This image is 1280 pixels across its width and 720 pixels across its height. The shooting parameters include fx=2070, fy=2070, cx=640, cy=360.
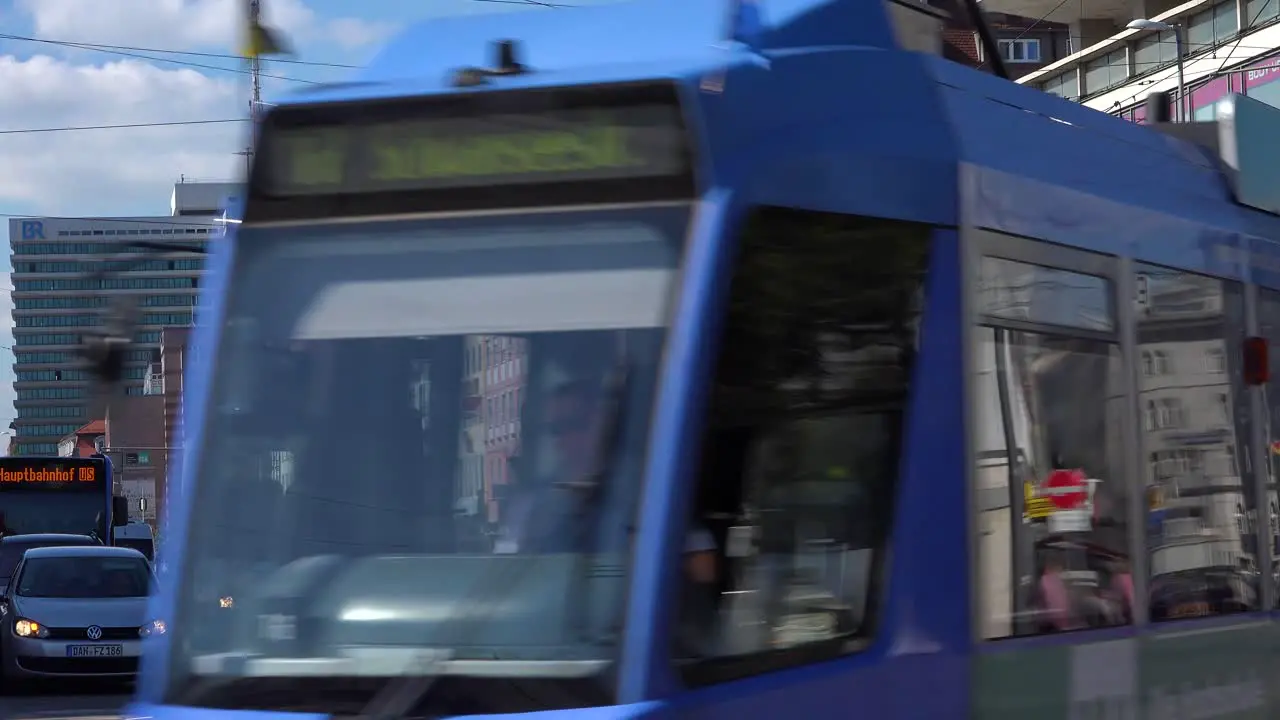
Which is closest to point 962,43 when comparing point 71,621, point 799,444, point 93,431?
point 799,444

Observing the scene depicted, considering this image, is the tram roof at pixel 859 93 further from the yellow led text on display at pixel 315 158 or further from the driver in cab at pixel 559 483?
the driver in cab at pixel 559 483

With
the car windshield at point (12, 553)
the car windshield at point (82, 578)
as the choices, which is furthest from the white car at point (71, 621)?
the car windshield at point (12, 553)

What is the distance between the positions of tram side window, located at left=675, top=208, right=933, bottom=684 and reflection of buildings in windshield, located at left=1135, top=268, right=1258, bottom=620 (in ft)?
5.36

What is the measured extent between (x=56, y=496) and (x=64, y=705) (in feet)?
44.4

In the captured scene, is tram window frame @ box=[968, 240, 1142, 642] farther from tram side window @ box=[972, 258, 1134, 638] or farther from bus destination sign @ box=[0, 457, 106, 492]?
bus destination sign @ box=[0, 457, 106, 492]

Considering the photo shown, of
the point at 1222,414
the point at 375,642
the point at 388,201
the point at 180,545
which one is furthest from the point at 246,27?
the point at 1222,414

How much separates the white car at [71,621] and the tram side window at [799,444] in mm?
14939

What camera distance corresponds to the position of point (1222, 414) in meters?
7.77

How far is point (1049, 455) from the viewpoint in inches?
254

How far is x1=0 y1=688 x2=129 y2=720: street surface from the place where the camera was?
17000 mm

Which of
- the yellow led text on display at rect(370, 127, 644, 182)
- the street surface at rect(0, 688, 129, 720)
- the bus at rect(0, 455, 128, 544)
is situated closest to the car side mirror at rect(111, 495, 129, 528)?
the bus at rect(0, 455, 128, 544)

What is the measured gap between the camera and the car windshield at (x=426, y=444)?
4.94 metres

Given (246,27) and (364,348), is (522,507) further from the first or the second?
(246,27)

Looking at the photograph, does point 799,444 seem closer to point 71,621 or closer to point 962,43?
point 962,43
